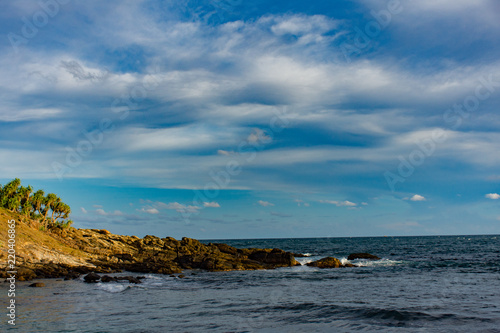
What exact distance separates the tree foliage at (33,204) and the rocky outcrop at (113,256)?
331 cm

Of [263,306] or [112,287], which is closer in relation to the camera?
[263,306]

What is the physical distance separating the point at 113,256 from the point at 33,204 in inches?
691

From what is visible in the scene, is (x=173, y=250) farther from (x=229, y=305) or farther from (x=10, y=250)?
(x=229, y=305)

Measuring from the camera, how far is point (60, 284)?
3127cm

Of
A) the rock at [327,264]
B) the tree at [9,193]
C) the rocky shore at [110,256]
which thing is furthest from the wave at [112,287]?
the tree at [9,193]

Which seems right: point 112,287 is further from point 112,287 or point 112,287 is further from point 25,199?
point 25,199

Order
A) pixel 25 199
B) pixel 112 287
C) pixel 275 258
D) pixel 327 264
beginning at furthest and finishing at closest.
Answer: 1. pixel 275 258
2. pixel 25 199
3. pixel 327 264
4. pixel 112 287

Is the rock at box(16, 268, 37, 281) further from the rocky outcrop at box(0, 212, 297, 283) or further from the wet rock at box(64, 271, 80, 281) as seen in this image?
the wet rock at box(64, 271, 80, 281)

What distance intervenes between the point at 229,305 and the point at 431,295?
1577 centimetres

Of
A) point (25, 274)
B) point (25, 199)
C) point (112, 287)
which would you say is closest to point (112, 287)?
point (112, 287)

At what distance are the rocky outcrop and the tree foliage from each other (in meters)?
3.31

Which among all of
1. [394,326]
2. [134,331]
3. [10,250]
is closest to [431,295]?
[394,326]

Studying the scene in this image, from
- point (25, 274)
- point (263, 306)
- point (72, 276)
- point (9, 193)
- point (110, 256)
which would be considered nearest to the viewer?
point (263, 306)

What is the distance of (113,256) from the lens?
5256cm
